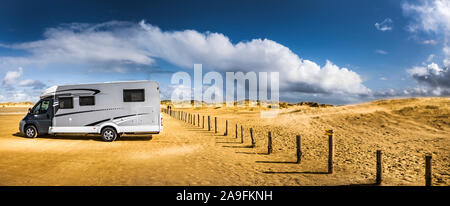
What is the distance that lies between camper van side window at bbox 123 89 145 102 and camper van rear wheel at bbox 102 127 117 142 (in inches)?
78.9

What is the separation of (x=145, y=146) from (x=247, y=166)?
623 centimetres

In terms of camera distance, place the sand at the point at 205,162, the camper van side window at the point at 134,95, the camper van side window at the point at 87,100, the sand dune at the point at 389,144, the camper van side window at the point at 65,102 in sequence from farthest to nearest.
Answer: the camper van side window at the point at 65,102 < the camper van side window at the point at 87,100 < the camper van side window at the point at 134,95 < the sand dune at the point at 389,144 < the sand at the point at 205,162

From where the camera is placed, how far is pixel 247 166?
8.97 m

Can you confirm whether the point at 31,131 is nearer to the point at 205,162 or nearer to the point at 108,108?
the point at 108,108

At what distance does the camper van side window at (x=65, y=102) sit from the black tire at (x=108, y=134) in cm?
239

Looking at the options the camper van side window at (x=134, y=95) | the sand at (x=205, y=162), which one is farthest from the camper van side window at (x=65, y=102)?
the camper van side window at (x=134, y=95)

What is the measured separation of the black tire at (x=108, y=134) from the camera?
13748 millimetres

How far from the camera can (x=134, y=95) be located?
13.6 metres

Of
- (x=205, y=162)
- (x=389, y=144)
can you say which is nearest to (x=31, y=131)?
(x=205, y=162)

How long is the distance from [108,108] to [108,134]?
147cm

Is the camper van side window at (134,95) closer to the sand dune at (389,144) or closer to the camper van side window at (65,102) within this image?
the camper van side window at (65,102)

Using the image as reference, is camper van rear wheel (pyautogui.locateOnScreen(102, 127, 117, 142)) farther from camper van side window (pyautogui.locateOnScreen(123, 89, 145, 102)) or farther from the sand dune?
the sand dune
